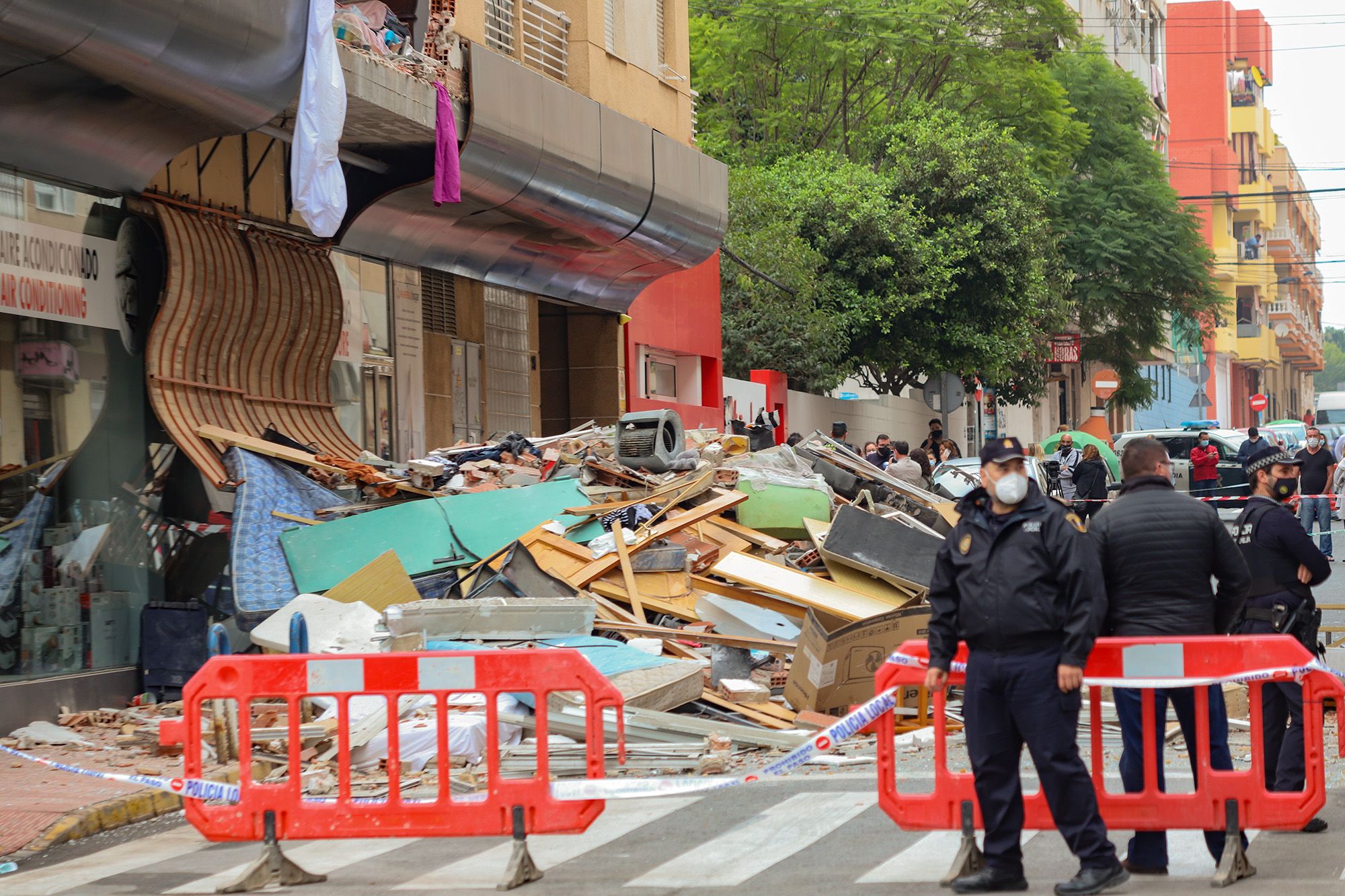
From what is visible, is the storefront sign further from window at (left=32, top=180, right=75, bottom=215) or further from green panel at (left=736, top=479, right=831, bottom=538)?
window at (left=32, top=180, right=75, bottom=215)

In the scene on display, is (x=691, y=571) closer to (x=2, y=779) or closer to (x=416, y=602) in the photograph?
(x=416, y=602)

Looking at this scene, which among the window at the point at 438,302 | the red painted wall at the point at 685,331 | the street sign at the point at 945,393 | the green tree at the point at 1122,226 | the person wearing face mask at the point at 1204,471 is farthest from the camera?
the green tree at the point at 1122,226

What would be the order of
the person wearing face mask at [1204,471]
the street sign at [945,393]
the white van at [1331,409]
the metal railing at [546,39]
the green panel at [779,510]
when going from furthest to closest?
→ the white van at [1331,409]
the street sign at [945,393]
the person wearing face mask at [1204,471]
the metal railing at [546,39]
the green panel at [779,510]

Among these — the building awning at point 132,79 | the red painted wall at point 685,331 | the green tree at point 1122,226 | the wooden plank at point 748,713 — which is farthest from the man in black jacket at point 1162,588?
the green tree at point 1122,226

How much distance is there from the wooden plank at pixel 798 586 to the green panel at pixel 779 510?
84.2 inches

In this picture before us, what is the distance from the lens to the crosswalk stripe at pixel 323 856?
6805mm

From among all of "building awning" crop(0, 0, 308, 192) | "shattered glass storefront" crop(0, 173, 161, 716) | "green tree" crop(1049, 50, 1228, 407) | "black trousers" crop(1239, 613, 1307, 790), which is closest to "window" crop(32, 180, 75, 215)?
"shattered glass storefront" crop(0, 173, 161, 716)

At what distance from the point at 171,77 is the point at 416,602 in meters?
4.05

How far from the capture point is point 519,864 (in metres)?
6.54

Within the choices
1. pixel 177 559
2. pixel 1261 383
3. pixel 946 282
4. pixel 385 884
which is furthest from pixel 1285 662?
pixel 1261 383

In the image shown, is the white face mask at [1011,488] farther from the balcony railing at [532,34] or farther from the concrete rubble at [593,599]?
the balcony railing at [532,34]

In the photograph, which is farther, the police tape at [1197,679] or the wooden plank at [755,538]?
the wooden plank at [755,538]

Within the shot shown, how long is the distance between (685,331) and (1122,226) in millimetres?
20622

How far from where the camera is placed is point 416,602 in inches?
468
